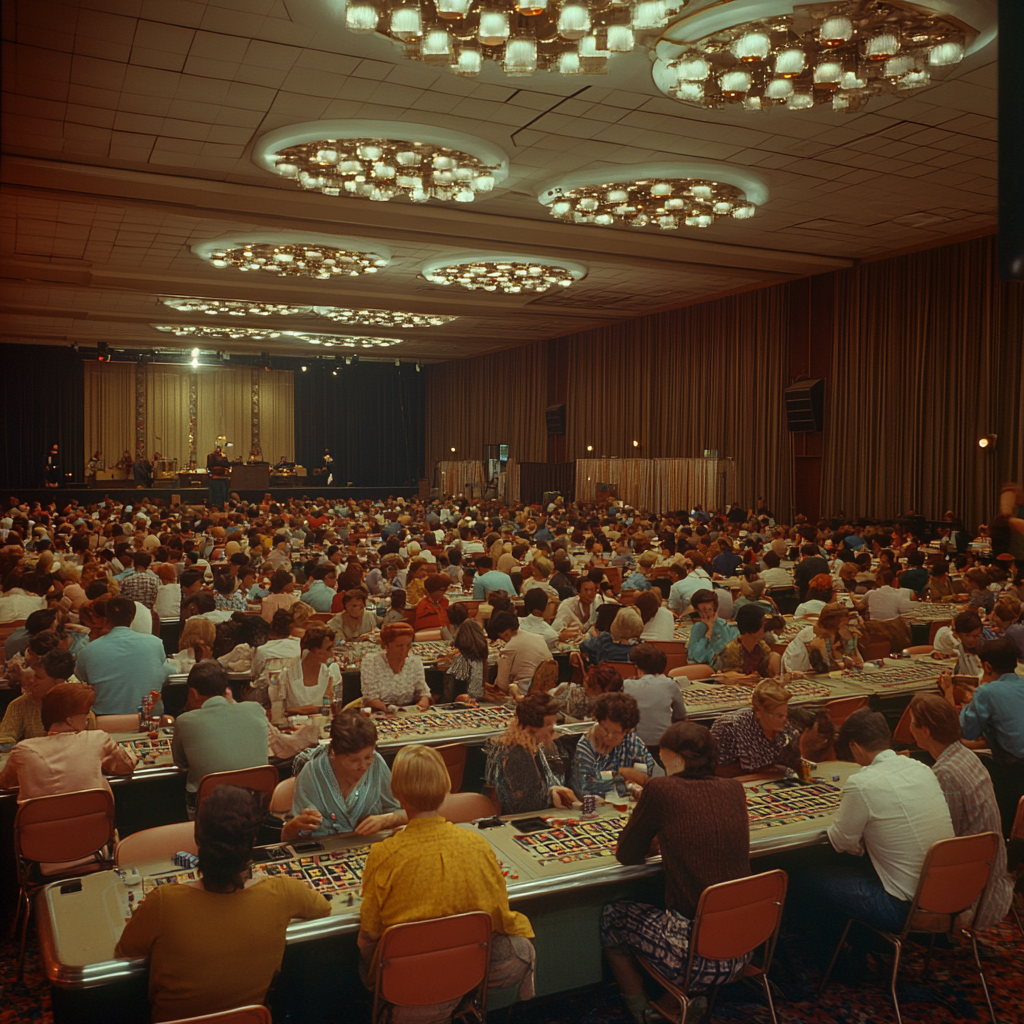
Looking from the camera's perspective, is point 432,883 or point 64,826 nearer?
point 432,883

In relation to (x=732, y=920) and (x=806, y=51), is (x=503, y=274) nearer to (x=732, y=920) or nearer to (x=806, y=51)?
(x=806, y=51)

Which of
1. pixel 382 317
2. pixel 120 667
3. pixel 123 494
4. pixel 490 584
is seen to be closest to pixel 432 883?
pixel 120 667

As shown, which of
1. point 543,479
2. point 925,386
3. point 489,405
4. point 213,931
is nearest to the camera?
point 213,931

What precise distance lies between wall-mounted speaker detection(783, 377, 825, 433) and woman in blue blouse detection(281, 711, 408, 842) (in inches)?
642

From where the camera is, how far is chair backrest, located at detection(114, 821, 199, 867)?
3.78m

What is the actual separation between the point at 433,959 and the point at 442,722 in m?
2.54

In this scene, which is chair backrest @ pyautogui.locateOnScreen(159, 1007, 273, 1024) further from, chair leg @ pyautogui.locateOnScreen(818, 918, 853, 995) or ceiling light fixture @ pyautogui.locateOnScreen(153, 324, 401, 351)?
ceiling light fixture @ pyautogui.locateOnScreen(153, 324, 401, 351)

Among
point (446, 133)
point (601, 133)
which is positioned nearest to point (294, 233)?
point (446, 133)

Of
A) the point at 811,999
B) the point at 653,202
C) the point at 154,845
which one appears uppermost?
the point at 653,202

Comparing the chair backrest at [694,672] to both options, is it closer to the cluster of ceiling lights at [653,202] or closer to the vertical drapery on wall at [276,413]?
the cluster of ceiling lights at [653,202]

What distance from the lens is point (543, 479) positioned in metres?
27.6

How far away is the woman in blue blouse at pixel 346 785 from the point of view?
3.91 meters

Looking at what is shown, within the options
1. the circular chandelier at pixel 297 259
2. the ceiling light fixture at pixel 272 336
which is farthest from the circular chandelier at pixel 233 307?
the circular chandelier at pixel 297 259

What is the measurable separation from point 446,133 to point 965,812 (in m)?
8.75
